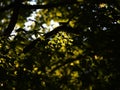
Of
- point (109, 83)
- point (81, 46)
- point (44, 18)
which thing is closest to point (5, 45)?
point (81, 46)

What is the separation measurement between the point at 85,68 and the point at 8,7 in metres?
7.74

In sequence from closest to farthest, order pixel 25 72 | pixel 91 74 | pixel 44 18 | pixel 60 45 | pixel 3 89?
1. pixel 91 74
2. pixel 3 89
3. pixel 25 72
4. pixel 60 45
5. pixel 44 18

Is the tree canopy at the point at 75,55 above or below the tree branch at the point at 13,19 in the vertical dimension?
above

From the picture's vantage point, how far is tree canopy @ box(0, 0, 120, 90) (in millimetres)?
4055

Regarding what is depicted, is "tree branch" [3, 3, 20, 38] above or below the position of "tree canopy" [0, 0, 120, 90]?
below

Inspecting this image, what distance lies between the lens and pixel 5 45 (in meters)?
6.76

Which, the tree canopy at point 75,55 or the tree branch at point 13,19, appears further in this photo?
the tree branch at point 13,19

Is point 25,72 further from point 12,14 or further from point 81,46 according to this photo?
point 12,14

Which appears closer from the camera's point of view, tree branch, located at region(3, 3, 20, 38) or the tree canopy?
the tree canopy

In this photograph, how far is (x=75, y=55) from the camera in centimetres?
520

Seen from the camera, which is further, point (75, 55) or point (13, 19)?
point (13, 19)

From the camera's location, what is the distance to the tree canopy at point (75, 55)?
4.05 metres

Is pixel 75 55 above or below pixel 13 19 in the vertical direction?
above

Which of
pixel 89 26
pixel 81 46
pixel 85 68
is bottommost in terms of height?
pixel 85 68
